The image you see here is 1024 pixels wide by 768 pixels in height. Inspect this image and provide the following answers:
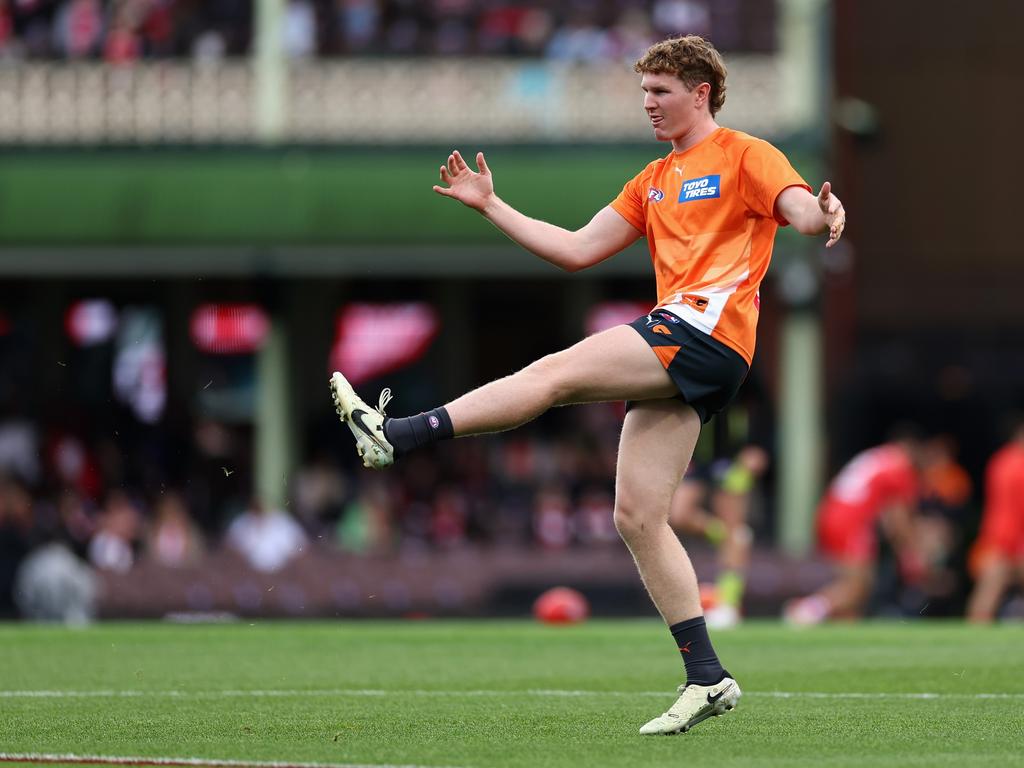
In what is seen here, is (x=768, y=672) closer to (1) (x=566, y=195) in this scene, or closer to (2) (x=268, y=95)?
(1) (x=566, y=195)

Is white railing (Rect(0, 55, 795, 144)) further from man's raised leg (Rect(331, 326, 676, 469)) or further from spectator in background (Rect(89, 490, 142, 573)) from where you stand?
man's raised leg (Rect(331, 326, 676, 469))

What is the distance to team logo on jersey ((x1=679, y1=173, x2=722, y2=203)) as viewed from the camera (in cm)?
769

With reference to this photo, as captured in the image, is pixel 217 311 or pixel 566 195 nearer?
pixel 566 195

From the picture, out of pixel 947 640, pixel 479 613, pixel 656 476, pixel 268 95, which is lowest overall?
pixel 479 613

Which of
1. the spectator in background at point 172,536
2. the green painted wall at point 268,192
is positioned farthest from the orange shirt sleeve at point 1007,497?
the spectator in background at point 172,536

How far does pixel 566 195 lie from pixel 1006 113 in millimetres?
8533

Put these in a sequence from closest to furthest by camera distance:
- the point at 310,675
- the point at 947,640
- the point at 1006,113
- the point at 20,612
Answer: the point at 310,675 < the point at 947,640 < the point at 20,612 < the point at 1006,113

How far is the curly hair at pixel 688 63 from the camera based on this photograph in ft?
25.7

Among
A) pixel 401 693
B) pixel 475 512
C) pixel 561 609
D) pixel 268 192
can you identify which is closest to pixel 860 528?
pixel 561 609

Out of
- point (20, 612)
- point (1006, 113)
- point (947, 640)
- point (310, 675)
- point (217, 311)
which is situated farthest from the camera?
point (1006, 113)

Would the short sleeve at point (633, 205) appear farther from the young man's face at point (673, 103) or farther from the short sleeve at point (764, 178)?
the short sleeve at point (764, 178)

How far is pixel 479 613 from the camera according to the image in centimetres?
2119

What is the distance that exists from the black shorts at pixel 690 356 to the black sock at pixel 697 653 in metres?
0.82

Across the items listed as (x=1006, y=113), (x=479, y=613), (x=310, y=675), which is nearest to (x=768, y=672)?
(x=310, y=675)
